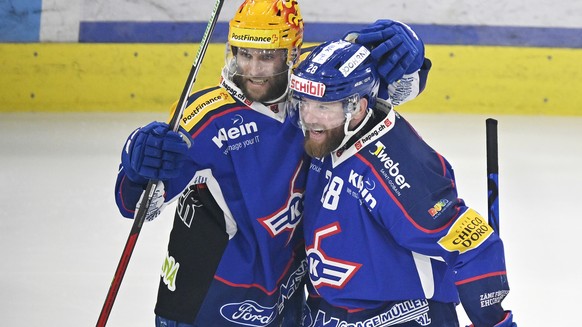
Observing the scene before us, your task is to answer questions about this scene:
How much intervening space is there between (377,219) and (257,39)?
20.1 inches

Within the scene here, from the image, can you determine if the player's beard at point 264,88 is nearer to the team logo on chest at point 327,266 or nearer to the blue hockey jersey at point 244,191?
the blue hockey jersey at point 244,191

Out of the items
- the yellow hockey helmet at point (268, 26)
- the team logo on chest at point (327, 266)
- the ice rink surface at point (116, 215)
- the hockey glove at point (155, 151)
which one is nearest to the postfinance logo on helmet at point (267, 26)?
the yellow hockey helmet at point (268, 26)

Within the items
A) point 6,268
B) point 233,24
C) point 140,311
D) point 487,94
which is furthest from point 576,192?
point 233,24

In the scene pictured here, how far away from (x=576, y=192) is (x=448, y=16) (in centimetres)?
157

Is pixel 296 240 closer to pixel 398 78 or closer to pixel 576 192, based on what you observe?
pixel 398 78

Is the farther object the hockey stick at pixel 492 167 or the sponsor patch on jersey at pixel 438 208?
the hockey stick at pixel 492 167

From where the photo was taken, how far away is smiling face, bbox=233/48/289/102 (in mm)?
2391

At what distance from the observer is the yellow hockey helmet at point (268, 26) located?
242 cm

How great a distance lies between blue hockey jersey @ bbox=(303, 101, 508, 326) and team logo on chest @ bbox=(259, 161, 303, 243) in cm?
6

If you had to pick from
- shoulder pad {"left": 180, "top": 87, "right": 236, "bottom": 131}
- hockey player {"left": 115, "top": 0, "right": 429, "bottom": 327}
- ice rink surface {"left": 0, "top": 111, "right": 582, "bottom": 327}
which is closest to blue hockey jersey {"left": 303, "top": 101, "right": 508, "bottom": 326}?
hockey player {"left": 115, "top": 0, "right": 429, "bottom": 327}

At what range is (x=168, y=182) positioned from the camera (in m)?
2.36

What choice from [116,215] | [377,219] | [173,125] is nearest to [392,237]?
[377,219]

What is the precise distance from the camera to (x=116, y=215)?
4.53m

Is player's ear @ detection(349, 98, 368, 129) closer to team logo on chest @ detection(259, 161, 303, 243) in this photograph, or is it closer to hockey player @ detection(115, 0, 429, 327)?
hockey player @ detection(115, 0, 429, 327)
